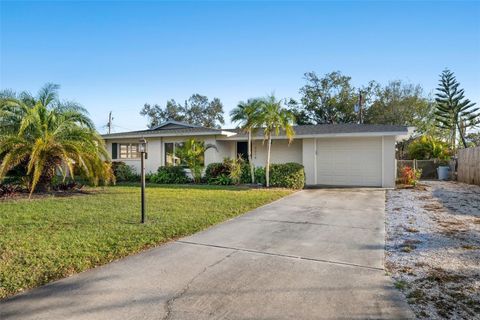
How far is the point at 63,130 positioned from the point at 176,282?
8857mm

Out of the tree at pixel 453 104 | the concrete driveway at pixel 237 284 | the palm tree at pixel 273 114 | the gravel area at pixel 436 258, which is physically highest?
the tree at pixel 453 104

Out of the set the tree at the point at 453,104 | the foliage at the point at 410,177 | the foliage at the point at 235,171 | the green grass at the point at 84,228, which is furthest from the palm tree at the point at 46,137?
the tree at the point at 453,104

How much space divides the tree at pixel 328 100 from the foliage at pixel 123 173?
19787 mm

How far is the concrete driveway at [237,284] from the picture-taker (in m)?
2.84

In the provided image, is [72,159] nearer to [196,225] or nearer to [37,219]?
[37,219]

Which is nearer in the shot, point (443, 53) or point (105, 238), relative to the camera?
point (105, 238)

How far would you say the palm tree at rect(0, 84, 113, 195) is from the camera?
30.3 ft

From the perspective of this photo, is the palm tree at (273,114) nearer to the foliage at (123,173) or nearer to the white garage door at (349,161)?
the white garage door at (349,161)

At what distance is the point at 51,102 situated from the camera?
1070 cm

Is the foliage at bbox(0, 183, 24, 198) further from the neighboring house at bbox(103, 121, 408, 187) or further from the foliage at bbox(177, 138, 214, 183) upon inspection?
the neighboring house at bbox(103, 121, 408, 187)

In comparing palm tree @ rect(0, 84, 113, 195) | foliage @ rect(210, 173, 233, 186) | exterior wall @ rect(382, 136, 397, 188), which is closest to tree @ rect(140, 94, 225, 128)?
foliage @ rect(210, 173, 233, 186)

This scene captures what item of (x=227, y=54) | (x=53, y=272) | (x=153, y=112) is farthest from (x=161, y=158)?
(x=153, y=112)

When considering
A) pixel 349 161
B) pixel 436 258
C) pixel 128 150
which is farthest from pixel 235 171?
pixel 436 258

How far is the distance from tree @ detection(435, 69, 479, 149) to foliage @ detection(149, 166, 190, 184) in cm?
2449
